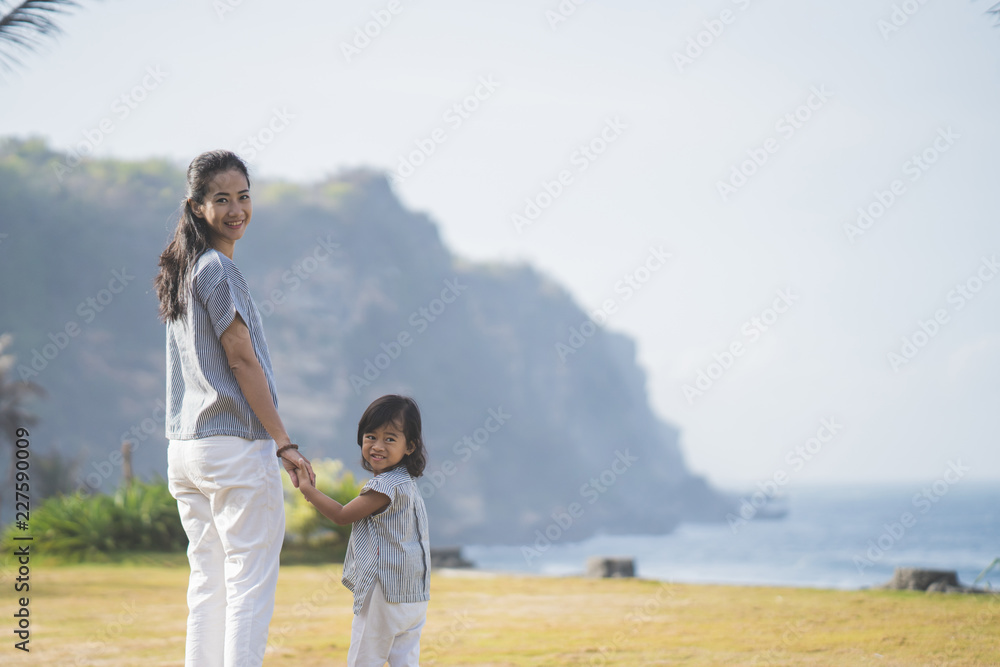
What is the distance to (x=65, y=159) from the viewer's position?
7594 cm

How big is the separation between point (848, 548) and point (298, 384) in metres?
44.3

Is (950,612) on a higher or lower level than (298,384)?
lower

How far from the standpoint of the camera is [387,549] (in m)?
3.04

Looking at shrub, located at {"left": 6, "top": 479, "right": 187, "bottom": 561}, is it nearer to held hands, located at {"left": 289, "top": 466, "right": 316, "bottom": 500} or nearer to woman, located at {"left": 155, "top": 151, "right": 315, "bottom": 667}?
woman, located at {"left": 155, "top": 151, "right": 315, "bottom": 667}

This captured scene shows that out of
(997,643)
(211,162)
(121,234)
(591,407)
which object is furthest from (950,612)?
(591,407)

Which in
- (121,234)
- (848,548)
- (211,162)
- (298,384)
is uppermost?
(121,234)

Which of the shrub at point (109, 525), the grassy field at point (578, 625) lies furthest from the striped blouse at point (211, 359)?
the shrub at point (109, 525)

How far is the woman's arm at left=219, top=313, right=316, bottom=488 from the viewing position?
106 inches

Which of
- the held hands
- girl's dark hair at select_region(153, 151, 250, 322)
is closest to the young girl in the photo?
the held hands

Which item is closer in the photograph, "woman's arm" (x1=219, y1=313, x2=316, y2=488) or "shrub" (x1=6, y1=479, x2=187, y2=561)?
"woman's arm" (x1=219, y1=313, x2=316, y2=488)

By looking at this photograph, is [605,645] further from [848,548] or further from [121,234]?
[121,234]

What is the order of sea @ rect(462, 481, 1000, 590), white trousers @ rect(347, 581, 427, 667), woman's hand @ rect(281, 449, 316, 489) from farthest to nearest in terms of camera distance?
sea @ rect(462, 481, 1000, 590)
white trousers @ rect(347, 581, 427, 667)
woman's hand @ rect(281, 449, 316, 489)

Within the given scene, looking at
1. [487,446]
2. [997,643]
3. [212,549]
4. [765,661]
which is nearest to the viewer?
[212,549]

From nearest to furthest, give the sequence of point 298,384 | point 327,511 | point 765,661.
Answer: point 327,511, point 765,661, point 298,384
